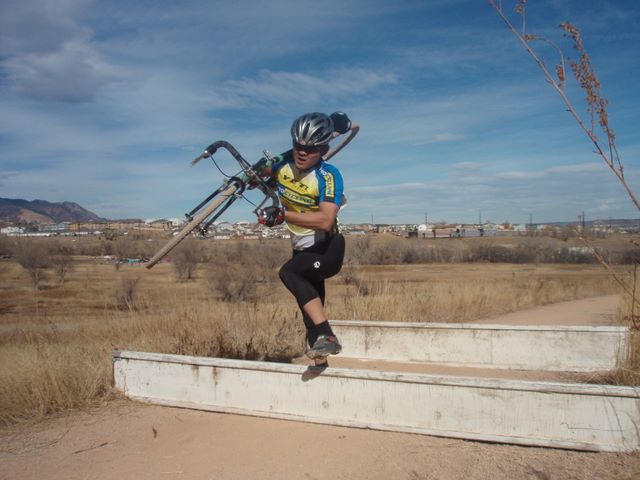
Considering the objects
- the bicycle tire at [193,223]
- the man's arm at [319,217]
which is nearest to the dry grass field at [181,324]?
the bicycle tire at [193,223]

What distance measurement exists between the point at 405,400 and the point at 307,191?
1960mm

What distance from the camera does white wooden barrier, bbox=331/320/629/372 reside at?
608 cm

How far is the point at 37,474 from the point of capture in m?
3.46

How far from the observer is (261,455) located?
368 centimetres

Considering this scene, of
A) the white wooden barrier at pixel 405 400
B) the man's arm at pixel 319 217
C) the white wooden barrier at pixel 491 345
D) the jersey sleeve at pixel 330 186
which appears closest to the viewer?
the white wooden barrier at pixel 405 400

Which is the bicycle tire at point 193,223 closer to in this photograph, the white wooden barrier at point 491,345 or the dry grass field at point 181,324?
the dry grass field at point 181,324

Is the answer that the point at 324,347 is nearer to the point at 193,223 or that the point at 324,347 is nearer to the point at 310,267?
the point at 310,267

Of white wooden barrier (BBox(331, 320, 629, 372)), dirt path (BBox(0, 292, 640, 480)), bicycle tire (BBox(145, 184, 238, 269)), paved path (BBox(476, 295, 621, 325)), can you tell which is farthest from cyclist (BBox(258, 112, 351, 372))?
paved path (BBox(476, 295, 621, 325))

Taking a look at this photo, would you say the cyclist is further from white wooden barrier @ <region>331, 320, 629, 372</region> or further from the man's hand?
white wooden barrier @ <region>331, 320, 629, 372</region>

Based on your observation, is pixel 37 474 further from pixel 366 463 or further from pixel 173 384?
pixel 366 463

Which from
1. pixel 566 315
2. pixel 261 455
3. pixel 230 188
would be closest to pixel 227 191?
pixel 230 188

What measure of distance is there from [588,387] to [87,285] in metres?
30.8

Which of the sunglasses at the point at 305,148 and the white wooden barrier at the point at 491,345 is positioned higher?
the sunglasses at the point at 305,148

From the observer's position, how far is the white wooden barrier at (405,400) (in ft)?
11.8
